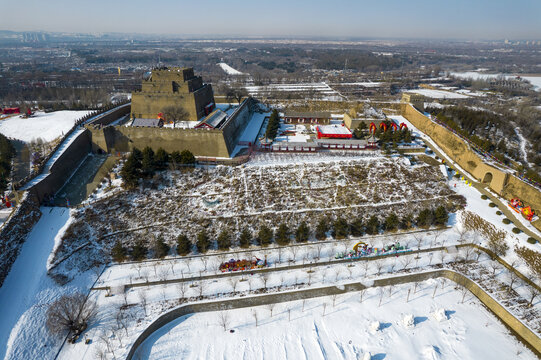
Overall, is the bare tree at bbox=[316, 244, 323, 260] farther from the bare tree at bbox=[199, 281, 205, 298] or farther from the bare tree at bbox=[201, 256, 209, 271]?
the bare tree at bbox=[199, 281, 205, 298]

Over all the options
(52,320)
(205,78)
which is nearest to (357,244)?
(52,320)

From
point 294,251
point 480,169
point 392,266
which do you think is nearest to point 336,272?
point 294,251

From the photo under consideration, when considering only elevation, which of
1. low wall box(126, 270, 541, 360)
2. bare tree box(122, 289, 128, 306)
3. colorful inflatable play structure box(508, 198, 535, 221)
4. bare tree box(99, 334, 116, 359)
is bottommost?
low wall box(126, 270, 541, 360)

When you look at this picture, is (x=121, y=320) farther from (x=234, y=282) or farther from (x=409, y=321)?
(x=409, y=321)

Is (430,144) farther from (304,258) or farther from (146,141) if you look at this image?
(146,141)

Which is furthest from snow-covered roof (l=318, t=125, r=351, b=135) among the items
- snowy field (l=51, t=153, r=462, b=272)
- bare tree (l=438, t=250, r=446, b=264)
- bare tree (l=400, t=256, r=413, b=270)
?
bare tree (l=400, t=256, r=413, b=270)

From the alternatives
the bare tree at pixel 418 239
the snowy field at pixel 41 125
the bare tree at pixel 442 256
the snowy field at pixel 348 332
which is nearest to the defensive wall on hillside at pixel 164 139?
the snowy field at pixel 41 125
